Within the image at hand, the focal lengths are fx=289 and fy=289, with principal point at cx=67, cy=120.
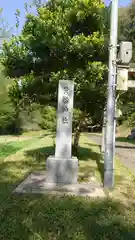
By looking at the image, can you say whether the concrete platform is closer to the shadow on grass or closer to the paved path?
the shadow on grass

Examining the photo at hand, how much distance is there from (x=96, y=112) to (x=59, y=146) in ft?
9.93

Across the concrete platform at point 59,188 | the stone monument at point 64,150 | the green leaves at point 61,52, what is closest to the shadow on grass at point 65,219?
the concrete platform at point 59,188

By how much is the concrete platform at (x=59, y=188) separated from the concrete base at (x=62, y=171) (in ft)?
0.42

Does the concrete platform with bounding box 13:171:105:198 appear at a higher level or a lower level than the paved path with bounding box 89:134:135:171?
higher

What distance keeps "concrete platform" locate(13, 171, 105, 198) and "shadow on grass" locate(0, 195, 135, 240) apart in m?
0.32

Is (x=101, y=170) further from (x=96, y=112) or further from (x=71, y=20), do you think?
(x=71, y=20)

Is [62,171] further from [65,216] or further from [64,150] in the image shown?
[65,216]

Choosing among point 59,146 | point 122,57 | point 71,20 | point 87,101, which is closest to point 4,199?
point 59,146

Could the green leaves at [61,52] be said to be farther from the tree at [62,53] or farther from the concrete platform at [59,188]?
the concrete platform at [59,188]

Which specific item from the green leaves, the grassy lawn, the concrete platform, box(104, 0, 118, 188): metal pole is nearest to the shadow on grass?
the grassy lawn

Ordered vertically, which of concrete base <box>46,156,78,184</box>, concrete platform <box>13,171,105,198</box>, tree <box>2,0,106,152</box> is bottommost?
concrete platform <box>13,171,105,198</box>

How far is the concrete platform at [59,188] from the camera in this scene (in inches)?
192

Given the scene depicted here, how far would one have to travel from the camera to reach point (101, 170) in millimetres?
7320

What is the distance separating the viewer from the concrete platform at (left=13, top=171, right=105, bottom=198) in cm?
488
